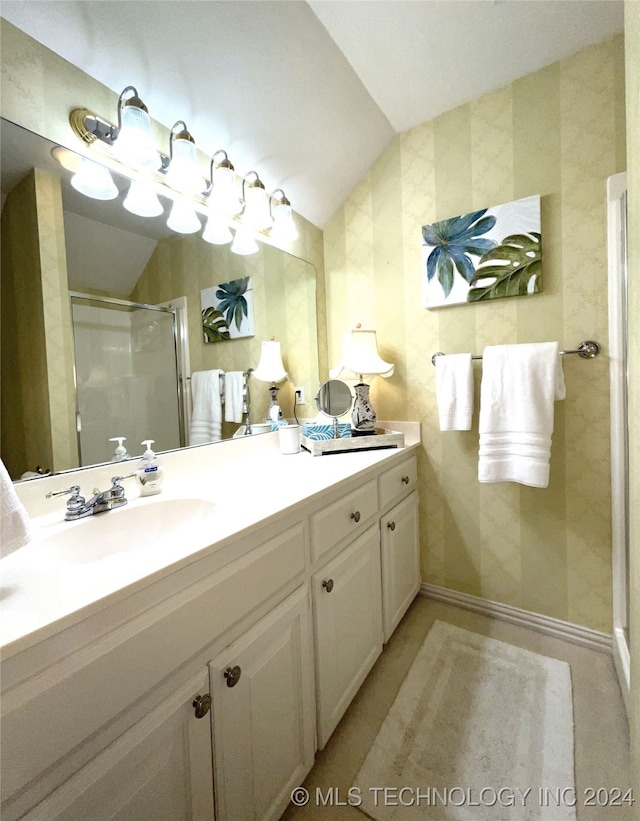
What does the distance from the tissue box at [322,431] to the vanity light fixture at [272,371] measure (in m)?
0.16

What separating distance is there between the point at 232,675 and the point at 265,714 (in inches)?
7.3

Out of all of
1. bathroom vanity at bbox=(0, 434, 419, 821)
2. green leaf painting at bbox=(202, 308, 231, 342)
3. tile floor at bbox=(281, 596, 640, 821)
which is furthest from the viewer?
green leaf painting at bbox=(202, 308, 231, 342)

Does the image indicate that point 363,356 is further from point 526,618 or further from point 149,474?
point 526,618

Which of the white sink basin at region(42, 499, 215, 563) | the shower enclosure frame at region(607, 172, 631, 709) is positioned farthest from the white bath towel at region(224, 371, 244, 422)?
the shower enclosure frame at region(607, 172, 631, 709)

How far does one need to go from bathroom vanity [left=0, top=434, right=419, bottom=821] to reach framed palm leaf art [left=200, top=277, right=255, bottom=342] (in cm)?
48

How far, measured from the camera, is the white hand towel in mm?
501

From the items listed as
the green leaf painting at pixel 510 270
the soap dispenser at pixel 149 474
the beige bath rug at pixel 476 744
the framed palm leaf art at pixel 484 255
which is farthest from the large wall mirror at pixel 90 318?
the beige bath rug at pixel 476 744

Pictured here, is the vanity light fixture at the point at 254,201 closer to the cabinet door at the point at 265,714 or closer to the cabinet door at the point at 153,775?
the cabinet door at the point at 265,714

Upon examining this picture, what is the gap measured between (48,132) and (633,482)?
1.64m

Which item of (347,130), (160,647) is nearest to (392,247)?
(347,130)

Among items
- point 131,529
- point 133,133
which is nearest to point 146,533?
point 131,529

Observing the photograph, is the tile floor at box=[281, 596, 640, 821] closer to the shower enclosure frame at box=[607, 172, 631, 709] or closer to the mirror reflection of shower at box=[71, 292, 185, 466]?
the shower enclosure frame at box=[607, 172, 631, 709]

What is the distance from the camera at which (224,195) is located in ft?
4.16

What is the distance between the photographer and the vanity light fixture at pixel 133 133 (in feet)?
3.10
